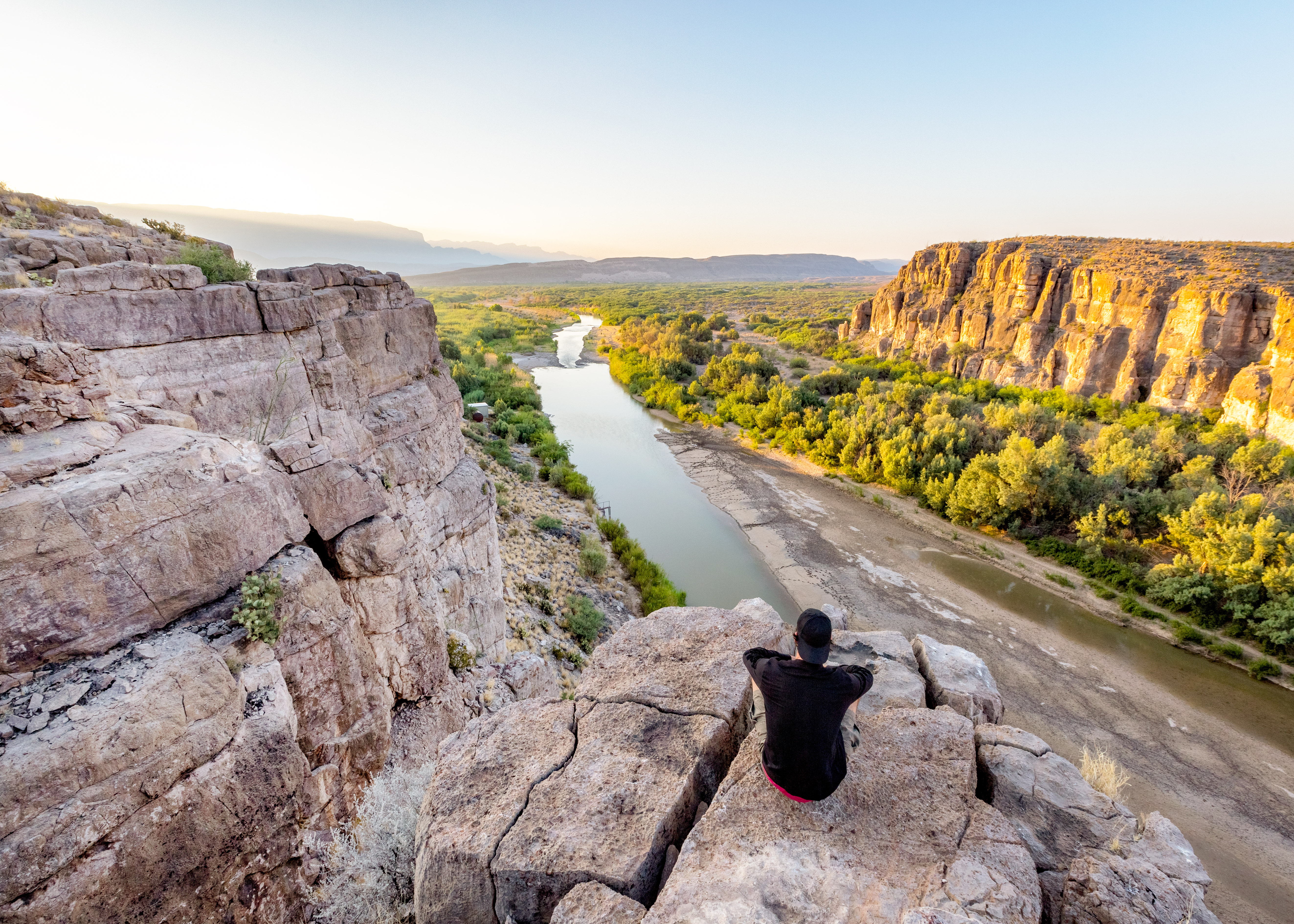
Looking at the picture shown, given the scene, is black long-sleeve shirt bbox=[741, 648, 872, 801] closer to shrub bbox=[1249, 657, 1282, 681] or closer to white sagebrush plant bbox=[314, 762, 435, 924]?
white sagebrush plant bbox=[314, 762, 435, 924]

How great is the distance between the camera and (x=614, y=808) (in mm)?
3854

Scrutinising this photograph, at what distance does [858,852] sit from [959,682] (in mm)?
2979

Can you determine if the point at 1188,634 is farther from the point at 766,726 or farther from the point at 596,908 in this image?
the point at 596,908

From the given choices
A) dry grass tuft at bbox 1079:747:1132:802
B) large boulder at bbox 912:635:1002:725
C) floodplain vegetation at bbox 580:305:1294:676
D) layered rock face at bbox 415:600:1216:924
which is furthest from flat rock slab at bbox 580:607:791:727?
floodplain vegetation at bbox 580:305:1294:676

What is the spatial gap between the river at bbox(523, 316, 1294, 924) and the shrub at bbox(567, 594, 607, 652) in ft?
14.6

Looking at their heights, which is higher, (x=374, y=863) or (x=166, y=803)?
(x=166, y=803)

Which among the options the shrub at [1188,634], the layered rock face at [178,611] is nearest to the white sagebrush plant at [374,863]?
the layered rock face at [178,611]

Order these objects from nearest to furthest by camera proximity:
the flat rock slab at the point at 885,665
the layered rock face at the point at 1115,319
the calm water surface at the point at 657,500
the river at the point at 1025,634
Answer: the flat rock slab at the point at 885,665 → the river at the point at 1025,634 → the calm water surface at the point at 657,500 → the layered rock face at the point at 1115,319

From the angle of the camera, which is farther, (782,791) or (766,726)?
(766,726)

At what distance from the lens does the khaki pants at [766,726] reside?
13.2ft

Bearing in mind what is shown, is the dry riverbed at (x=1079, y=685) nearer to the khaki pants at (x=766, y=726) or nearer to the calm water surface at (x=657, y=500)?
the calm water surface at (x=657, y=500)

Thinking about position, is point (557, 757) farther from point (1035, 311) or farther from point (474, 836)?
point (1035, 311)

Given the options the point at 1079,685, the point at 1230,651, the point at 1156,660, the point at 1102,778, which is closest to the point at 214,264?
the point at 1102,778

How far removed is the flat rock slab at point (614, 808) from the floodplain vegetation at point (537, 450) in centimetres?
746
